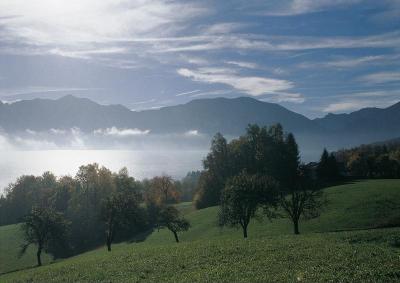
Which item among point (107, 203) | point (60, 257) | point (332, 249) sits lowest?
point (60, 257)

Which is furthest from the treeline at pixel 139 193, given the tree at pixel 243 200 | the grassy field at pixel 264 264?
the grassy field at pixel 264 264

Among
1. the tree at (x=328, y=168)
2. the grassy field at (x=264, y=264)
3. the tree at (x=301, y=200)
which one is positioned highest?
the tree at (x=328, y=168)

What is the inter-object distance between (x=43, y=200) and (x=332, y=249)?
116 metres

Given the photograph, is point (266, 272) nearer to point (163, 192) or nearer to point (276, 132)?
point (276, 132)

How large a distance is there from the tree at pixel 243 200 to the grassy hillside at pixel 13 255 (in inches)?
1512

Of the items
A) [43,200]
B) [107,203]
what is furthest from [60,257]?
[43,200]

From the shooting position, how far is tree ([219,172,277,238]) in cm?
6128

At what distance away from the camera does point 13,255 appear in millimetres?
81688

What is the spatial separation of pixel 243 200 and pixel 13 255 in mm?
49836

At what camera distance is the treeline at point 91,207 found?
234ft

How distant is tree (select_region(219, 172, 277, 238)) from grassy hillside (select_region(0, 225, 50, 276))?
38.4 m

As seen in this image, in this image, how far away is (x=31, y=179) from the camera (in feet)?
491

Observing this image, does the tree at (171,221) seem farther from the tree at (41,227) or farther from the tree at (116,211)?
the tree at (41,227)

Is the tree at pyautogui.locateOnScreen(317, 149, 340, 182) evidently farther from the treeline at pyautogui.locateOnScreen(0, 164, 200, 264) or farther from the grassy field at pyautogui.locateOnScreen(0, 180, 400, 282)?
the grassy field at pyautogui.locateOnScreen(0, 180, 400, 282)
